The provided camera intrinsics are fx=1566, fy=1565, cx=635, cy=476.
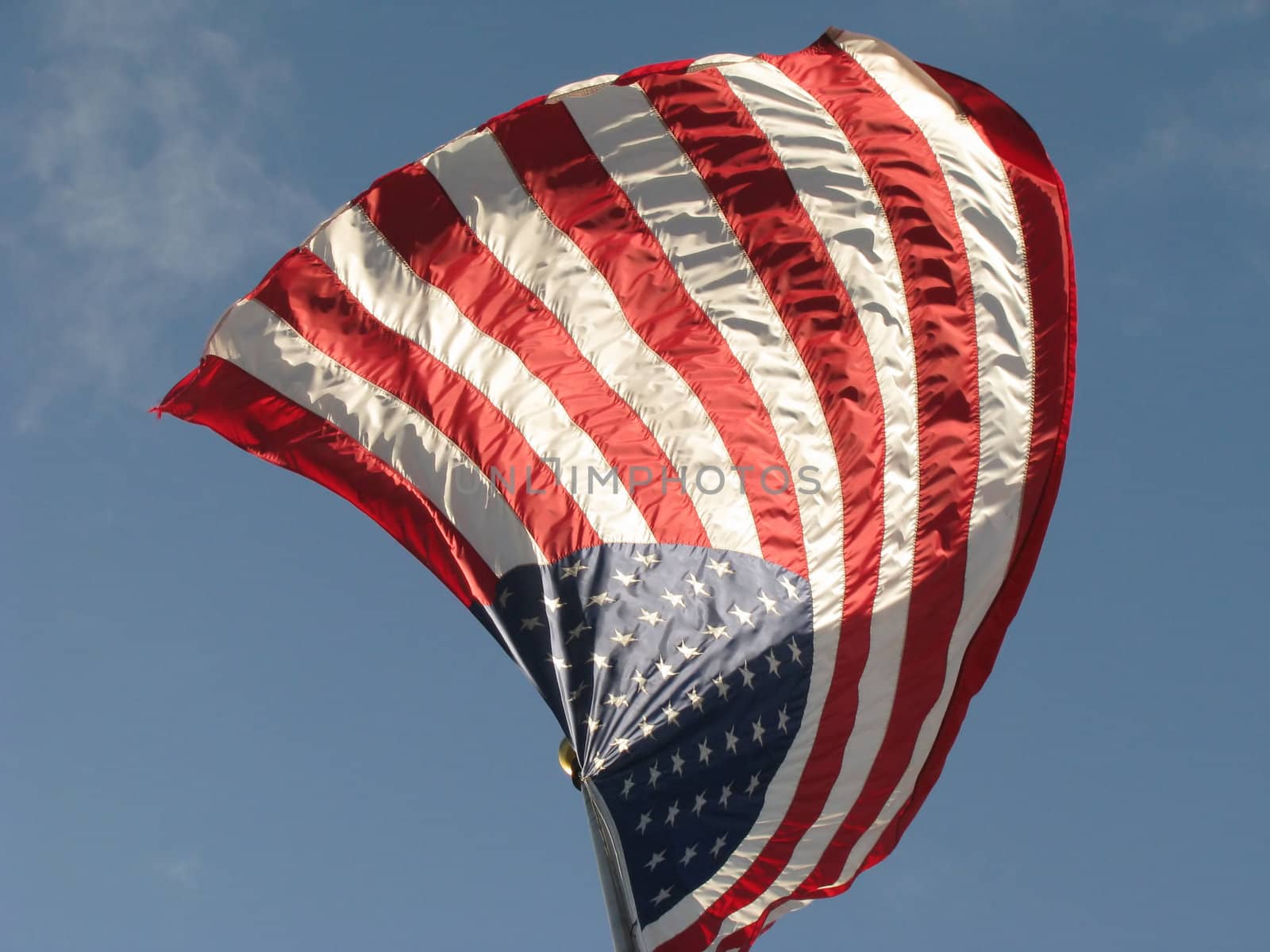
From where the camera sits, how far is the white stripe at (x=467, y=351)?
35.1ft

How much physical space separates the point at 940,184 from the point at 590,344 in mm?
3044

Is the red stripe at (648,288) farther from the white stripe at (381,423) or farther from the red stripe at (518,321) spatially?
the white stripe at (381,423)

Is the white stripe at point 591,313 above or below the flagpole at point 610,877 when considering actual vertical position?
above

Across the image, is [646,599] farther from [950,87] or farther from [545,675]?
[950,87]

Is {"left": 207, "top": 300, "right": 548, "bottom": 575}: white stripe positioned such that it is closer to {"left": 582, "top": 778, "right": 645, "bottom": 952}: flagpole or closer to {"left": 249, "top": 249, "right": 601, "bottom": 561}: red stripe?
{"left": 249, "top": 249, "right": 601, "bottom": 561}: red stripe

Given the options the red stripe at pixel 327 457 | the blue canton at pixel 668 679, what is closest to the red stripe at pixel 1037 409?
the blue canton at pixel 668 679

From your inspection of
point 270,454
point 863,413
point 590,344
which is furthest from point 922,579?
point 270,454

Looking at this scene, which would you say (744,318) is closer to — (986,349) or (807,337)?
(807,337)

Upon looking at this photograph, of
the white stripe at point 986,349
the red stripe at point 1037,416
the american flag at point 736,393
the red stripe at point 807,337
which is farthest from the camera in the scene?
the red stripe at point 1037,416

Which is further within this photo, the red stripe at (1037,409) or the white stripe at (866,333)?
the red stripe at (1037,409)

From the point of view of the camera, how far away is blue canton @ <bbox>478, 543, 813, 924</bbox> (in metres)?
9.46

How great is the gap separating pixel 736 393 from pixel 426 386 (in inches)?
88.3

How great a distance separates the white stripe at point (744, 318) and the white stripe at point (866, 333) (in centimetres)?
46

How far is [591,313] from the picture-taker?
11.6 metres
